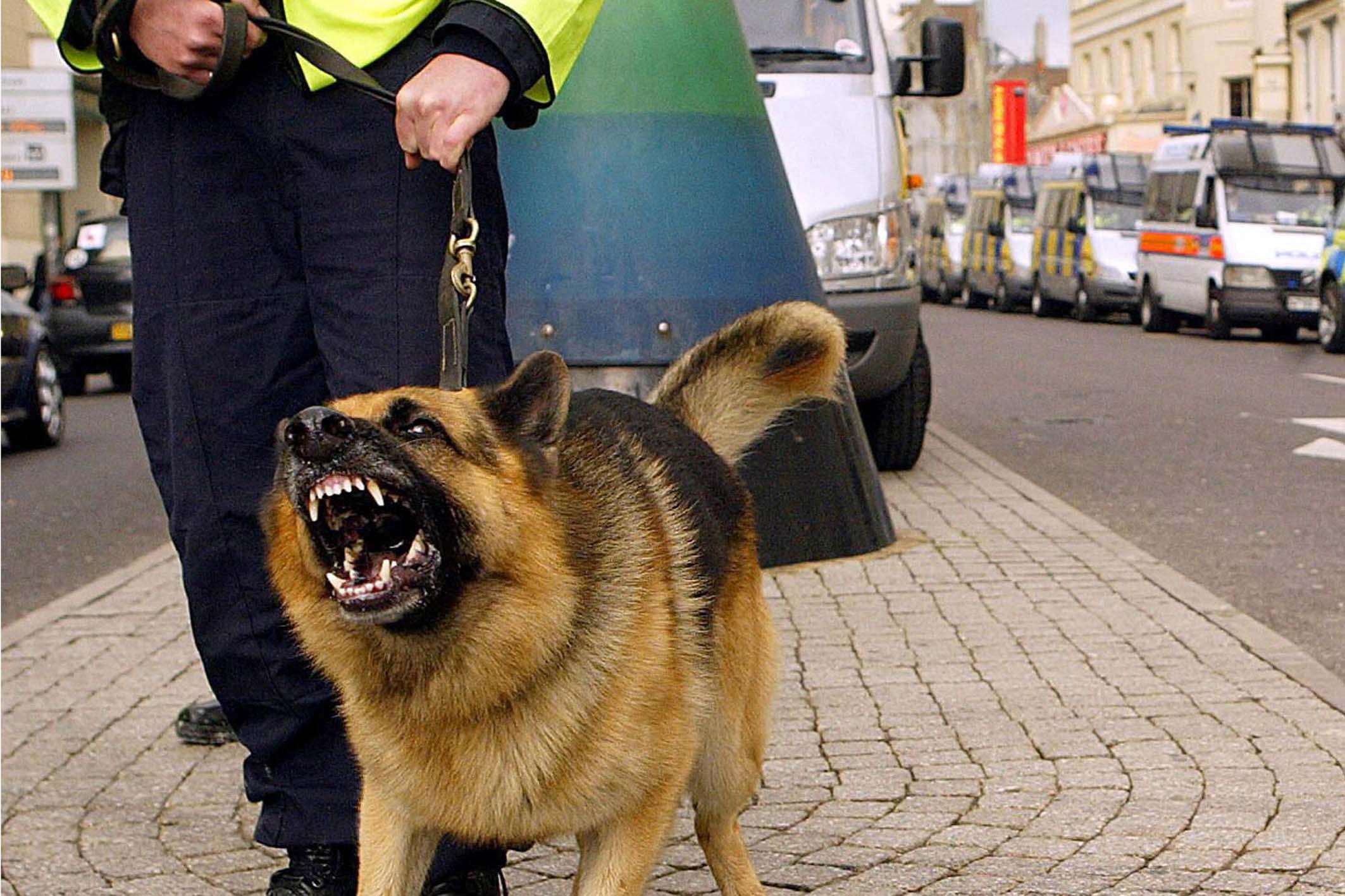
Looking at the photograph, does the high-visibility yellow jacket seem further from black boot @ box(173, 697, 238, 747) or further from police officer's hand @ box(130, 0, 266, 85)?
black boot @ box(173, 697, 238, 747)

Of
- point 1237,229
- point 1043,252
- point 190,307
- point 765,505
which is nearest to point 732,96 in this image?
point 765,505

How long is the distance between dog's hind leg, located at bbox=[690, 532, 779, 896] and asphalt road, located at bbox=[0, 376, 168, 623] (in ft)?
16.2

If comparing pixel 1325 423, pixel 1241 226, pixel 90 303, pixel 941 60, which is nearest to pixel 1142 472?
pixel 941 60

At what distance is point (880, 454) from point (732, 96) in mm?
3869

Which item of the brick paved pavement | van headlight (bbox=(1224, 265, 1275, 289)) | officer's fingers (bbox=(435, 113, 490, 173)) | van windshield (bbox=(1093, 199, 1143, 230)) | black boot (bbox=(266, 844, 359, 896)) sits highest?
van windshield (bbox=(1093, 199, 1143, 230))

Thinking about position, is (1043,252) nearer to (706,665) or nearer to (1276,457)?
(1276,457)

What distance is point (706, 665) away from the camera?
3.57 m

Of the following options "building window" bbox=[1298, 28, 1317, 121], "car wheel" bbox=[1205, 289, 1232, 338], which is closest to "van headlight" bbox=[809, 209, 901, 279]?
"car wheel" bbox=[1205, 289, 1232, 338]

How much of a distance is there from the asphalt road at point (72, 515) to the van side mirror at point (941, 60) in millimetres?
4866

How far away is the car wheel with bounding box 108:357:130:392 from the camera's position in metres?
23.2

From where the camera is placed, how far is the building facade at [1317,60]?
50219 millimetres

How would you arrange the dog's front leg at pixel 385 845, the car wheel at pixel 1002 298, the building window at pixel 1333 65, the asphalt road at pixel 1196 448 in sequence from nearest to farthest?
the dog's front leg at pixel 385 845 → the asphalt road at pixel 1196 448 → the car wheel at pixel 1002 298 → the building window at pixel 1333 65

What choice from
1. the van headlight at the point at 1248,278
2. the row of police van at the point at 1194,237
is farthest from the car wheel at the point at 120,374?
the van headlight at the point at 1248,278

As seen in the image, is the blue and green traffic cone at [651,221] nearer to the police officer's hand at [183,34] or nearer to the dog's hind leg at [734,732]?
the dog's hind leg at [734,732]
